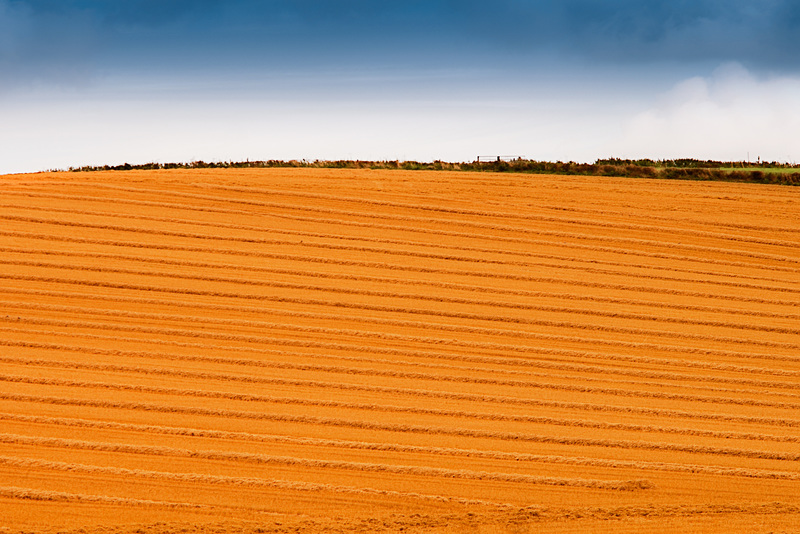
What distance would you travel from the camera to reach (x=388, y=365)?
9.53 metres

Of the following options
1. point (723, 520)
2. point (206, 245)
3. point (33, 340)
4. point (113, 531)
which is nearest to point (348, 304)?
point (206, 245)

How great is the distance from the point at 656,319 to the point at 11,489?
340 inches

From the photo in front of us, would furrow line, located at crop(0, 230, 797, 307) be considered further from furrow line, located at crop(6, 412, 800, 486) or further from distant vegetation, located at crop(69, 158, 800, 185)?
distant vegetation, located at crop(69, 158, 800, 185)

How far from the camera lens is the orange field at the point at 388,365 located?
7.19m

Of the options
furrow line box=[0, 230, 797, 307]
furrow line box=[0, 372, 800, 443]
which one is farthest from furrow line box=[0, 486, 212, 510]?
furrow line box=[0, 230, 797, 307]

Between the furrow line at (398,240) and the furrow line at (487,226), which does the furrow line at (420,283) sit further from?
the furrow line at (487,226)

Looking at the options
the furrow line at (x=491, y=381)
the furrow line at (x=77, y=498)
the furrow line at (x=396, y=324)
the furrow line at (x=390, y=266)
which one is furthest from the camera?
the furrow line at (x=390, y=266)

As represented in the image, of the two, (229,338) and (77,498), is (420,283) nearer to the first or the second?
(229,338)

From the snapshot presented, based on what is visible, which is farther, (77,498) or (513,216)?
(513,216)

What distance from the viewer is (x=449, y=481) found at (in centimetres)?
741

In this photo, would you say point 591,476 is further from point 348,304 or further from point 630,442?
point 348,304

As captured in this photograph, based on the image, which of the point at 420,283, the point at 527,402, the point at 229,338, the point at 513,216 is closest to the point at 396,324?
the point at 420,283

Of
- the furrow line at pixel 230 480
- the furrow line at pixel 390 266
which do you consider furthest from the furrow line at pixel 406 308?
the furrow line at pixel 230 480

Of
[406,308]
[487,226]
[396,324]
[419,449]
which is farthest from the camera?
[487,226]
